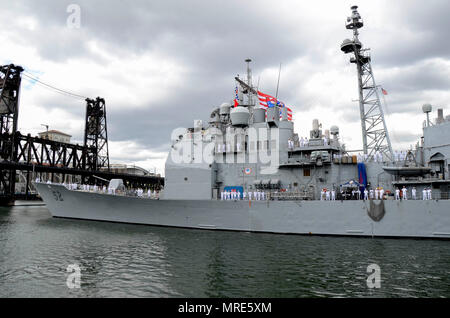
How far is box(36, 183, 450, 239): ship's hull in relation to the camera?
1518cm

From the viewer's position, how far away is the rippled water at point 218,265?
820 cm

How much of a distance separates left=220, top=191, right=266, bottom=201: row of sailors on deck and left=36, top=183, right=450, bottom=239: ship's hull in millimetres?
520

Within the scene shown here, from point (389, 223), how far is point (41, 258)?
1608 cm

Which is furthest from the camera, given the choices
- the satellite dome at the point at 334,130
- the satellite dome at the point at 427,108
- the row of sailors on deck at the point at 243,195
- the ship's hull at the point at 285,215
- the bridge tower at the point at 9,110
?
the bridge tower at the point at 9,110

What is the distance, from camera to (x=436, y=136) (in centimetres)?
1662

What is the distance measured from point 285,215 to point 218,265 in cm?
755

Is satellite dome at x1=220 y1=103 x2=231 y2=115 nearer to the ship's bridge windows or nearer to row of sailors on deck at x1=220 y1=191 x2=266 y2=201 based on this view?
row of sailors on deck at x1=220 y1=191 x2=266 y2=201

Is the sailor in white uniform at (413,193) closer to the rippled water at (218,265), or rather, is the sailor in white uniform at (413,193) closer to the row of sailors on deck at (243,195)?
the rippled water at (218,265)

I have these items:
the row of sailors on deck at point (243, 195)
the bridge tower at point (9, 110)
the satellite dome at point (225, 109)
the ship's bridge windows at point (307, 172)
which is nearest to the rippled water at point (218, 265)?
the row of sailors on deck at point (243, 195)

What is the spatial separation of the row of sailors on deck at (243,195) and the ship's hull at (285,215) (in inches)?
20.5

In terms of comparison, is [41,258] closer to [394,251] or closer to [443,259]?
[394,251]
